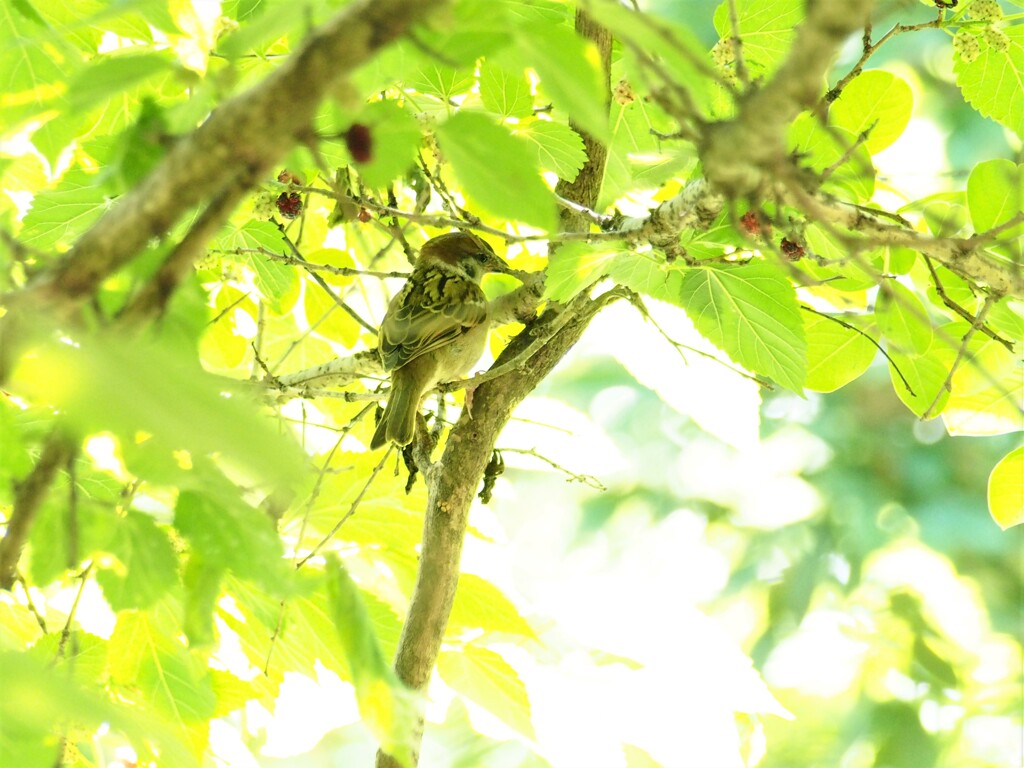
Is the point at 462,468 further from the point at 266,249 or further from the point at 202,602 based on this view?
the point at 202,602

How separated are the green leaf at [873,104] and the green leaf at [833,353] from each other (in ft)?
1.14

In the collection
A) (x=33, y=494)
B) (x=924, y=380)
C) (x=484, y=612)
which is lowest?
(x=33, y=494)

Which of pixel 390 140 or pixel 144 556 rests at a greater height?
pixel 390 140

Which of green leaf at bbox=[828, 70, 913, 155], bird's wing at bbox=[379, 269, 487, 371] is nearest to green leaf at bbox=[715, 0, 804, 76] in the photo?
green leaf at bbox=[828, 70, 913, 155]

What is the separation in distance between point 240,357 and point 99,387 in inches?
72.9

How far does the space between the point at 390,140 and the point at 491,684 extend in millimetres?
1280

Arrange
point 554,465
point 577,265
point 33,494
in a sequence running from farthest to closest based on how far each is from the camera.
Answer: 1. point 554,465
2. point 577,265
3. point 33,494

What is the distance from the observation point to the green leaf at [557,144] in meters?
1.53

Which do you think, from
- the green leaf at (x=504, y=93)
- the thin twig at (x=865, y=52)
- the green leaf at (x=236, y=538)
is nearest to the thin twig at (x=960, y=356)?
the thin twig at (x=865, y=52)

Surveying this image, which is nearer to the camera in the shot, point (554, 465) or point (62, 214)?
point (62, 214)

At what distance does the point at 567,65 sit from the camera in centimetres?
60

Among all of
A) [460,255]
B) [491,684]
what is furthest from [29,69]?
[460,255]

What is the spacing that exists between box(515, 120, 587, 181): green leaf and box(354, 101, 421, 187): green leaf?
0.84 m

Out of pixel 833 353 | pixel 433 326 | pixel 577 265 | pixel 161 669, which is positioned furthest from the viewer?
pixel 433 326
